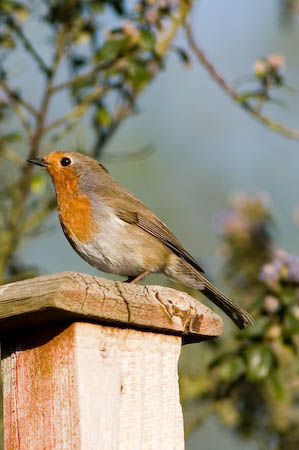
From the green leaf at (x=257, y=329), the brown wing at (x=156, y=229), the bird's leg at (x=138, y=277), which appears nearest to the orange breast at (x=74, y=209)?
the brown wing at (x=156, y=229)

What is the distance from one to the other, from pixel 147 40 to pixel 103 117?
1.77ft

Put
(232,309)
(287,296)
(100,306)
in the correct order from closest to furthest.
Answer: (100,306) → (232,309) → (287,296)

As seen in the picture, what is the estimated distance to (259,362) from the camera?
161 inches

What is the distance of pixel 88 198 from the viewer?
152 inches

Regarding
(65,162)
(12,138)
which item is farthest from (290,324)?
(12,138)

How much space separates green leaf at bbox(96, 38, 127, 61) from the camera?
422 cm

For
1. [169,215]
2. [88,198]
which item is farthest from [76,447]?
[169,215]

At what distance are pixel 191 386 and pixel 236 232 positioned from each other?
1.11 metres

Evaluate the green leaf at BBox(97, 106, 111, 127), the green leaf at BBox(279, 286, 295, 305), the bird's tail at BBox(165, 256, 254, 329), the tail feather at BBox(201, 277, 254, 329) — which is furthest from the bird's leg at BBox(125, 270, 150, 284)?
the green leaf at BBox(97, 106, 111, 127)

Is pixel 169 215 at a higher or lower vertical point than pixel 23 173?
higher

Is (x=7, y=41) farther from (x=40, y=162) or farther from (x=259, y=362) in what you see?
(x=259, y=362)

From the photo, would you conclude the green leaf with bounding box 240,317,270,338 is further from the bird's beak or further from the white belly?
the bird's beak

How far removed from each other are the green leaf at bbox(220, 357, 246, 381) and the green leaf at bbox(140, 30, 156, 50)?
1.62 meters

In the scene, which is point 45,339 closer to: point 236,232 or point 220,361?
point 220,361
